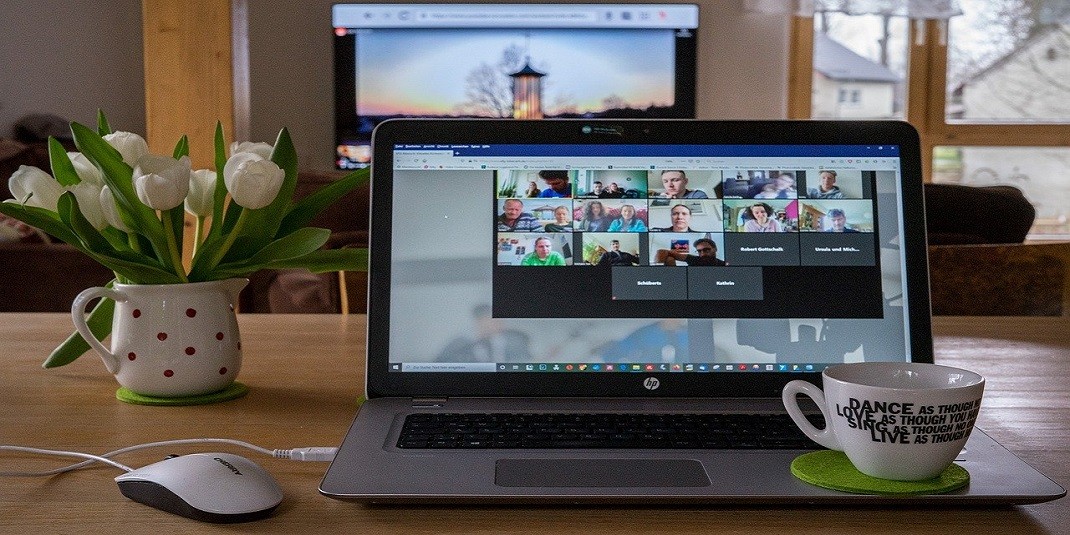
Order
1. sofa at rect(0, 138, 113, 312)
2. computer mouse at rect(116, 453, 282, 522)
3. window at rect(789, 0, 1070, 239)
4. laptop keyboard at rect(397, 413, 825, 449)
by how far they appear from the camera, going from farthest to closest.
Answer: window at rect(789, 0, 1070, 239) < sofa at rect(0, 138, 113, 312) < laptop keyboard at rect(397, 413, 825, 449) < computer mouse at rect(116, 453, 282, 522)

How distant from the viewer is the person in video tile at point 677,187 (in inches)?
31.8

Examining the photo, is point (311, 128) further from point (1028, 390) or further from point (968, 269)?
point (1028, 390)

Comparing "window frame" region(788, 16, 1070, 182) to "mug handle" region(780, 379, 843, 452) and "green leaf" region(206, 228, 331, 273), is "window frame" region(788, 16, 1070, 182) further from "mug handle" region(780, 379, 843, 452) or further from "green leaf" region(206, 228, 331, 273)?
"mug handle" region(780, 379, 843, 452)

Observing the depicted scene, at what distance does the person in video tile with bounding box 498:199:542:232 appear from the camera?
796mm

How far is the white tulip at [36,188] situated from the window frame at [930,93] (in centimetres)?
463

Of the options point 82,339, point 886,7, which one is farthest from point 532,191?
point 886,7

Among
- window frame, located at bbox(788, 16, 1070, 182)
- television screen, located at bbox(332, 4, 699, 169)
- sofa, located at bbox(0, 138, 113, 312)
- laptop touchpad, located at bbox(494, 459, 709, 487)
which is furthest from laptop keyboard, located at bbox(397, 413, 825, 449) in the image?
window frame, located at bbox(788, 16, 1070, 182)

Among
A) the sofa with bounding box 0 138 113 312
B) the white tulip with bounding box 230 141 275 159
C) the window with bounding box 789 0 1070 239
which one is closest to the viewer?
the white tulip with bounding box 230 141 275 159

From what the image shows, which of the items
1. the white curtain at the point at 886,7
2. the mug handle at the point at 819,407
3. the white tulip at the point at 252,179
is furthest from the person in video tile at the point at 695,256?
the white curtain at the point at 886,7

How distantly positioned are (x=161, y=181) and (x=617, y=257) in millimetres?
364

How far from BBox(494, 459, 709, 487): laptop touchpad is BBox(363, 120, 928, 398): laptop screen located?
0.57 feet

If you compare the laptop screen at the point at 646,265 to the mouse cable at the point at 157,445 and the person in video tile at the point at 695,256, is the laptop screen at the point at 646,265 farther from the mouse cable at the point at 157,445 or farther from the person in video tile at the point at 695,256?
the mouse cable at the point at 157,445

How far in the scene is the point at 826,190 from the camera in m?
0.81

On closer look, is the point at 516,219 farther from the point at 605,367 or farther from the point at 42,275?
the point at 42,275
